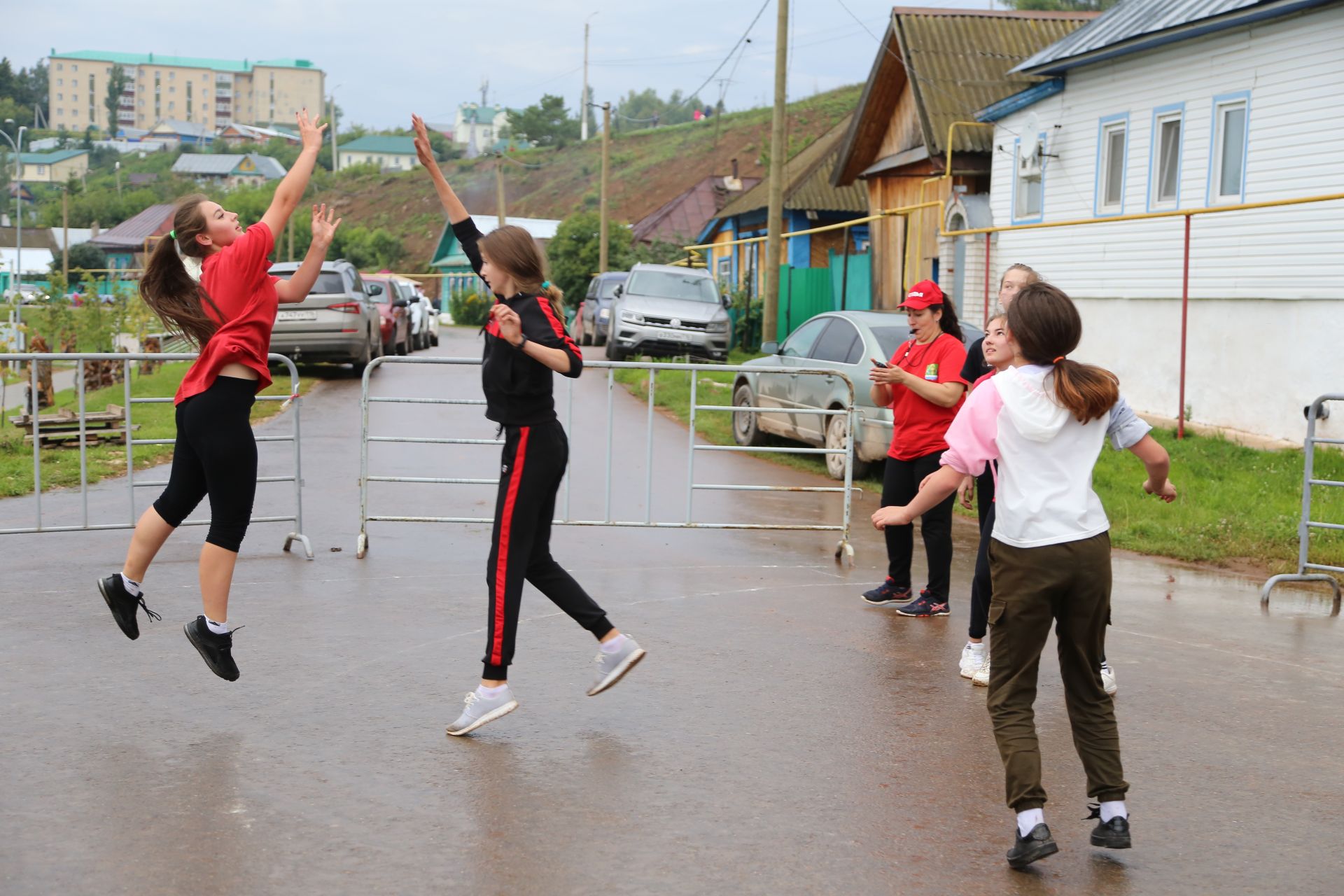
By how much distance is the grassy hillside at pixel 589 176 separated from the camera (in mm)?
95438

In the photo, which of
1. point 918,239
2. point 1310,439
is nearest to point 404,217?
point 918,239

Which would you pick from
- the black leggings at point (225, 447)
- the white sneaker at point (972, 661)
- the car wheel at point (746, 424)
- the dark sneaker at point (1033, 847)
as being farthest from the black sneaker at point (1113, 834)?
the car wheel at point (746, 424)

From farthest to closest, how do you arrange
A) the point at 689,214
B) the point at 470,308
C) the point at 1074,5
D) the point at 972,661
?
1. the point at 689,214
2. the point at 470,308
3. the point at 1074,5
4. the point at 972,661

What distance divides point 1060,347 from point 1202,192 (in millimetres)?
16589

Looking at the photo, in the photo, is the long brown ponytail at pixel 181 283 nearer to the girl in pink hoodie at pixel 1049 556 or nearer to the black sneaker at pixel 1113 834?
the girl in pink hoodie at pixel 1049 556

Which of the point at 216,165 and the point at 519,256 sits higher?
the point at 216,165

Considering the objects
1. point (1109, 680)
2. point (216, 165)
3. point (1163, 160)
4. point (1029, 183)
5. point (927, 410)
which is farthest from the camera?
point (216, 165)

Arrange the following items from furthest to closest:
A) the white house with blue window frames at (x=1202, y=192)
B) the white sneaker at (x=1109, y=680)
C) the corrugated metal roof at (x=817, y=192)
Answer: the corrugated metal roof at (x=817, y=192) → the white house with blue window frames at (x=1202, y=192) → the white sneaker at (x=1109, y=680)

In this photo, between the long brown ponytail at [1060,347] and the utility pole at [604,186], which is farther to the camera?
the utility pole at [604,186]

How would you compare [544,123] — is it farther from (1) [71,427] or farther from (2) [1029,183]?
(1) [71,427]

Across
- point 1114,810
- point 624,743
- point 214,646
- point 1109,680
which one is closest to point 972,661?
point 1109,680

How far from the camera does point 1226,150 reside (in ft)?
63.0

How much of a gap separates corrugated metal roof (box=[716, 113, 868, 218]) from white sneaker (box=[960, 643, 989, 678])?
31326 millimetres

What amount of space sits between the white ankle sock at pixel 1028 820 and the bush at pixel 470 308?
179 ft
